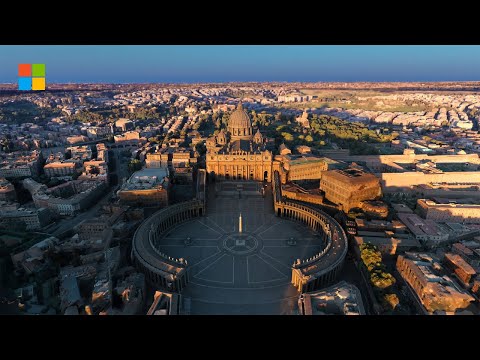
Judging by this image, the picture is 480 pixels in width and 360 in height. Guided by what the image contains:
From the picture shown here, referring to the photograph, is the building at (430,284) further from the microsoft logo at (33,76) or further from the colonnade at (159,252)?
the microsoft logo at (33,76)

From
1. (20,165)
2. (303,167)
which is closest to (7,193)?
(20,165)

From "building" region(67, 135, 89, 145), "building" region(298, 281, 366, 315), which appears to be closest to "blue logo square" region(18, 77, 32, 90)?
"building" region(298, 281, 366, 315)

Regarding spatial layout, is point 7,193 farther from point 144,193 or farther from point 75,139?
point 75,139

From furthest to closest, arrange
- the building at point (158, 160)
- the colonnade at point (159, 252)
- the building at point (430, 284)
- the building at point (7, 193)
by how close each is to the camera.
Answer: the building at point (158, 160) → the building at point (7, 193) → the colonnade at point (159, 252) → the building at point (430, 284)

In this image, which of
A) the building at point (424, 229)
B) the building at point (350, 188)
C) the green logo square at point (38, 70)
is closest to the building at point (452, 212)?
the building at point (424, 229)

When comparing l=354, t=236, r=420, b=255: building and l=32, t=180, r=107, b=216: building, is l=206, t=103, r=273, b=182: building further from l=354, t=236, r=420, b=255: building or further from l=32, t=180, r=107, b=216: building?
l=354, t=236, r=420, b=255: building

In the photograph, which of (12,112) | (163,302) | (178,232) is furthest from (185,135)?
(12,112)
